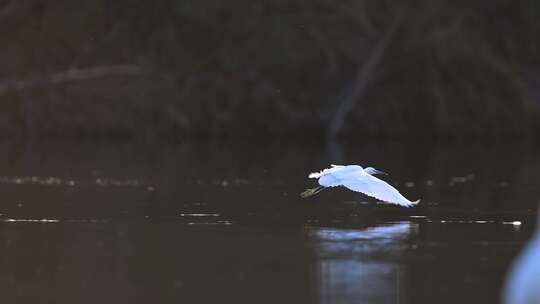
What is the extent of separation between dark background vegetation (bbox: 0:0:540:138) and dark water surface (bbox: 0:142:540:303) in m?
12.2

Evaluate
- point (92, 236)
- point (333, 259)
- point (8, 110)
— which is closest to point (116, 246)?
point (92, 236)

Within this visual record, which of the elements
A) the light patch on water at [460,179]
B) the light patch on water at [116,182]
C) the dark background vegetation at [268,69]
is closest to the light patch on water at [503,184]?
the light patch on water at [460,179]

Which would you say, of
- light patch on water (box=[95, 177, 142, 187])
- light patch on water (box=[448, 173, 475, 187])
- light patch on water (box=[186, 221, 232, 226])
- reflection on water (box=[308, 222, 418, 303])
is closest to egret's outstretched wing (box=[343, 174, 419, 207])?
reflection on water (box=[308, 222, 418, 303])

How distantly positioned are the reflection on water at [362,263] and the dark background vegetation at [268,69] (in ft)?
68.5

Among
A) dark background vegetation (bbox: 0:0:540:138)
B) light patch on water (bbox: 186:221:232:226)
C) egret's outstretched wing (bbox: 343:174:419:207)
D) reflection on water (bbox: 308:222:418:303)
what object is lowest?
reflection on water (bbox: 308:222:418:303)

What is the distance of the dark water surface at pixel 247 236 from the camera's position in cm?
823

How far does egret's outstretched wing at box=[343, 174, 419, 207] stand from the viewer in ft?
37.9

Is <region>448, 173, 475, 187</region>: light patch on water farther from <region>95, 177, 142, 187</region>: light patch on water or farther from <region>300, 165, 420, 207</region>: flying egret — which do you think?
<region>300, 165, 420, 207</region>: flying egret

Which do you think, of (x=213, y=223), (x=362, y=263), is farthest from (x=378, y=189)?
(x=362, y=263)

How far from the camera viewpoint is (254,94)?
33.4 metres

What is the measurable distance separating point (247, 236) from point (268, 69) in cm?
2281

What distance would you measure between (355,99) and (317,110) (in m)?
1.16

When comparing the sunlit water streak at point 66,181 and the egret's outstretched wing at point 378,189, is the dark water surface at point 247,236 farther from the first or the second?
the egret's outstretched wing at point 378,189

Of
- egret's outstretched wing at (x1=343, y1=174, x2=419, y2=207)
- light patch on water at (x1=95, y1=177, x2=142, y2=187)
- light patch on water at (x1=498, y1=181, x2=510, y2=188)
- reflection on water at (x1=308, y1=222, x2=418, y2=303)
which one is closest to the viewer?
reflection on water at (x1=308, y1=222, x2=418, y2=303)
